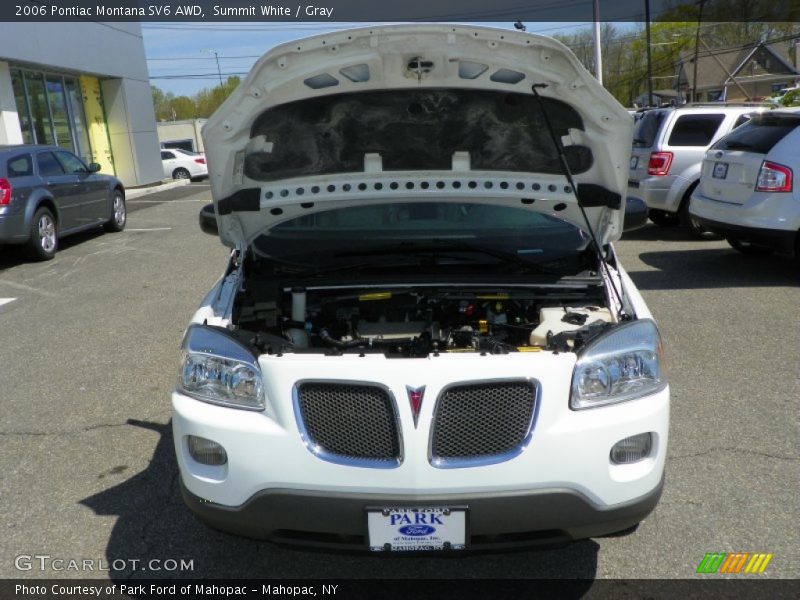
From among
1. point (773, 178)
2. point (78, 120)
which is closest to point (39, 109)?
point (78, 120)

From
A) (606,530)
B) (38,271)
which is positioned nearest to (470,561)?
(606,530)

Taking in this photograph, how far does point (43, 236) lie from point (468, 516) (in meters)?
9.49

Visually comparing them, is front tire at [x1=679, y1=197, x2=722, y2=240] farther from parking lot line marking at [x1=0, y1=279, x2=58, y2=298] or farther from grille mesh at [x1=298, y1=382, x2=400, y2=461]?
grille mesh at [x1=298, y1=382, x2=400, y2=461]

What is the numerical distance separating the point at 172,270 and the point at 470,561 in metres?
7.22

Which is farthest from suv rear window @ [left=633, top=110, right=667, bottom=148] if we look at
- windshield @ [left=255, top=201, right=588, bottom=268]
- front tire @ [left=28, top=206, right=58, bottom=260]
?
front tire @ [left=28, top=206, right=58, bottom=260]

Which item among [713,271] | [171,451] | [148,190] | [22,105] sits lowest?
[713,271]

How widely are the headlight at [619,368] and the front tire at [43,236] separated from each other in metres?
9.23

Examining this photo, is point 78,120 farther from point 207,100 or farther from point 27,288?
point 207,100

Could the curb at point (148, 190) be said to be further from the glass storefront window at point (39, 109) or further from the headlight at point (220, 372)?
the headlight at point (220, 372)

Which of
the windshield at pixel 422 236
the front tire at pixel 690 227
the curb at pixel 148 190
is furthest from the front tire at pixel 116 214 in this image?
the windshield at pixel 422 236

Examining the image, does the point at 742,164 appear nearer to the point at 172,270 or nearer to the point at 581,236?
the point at 581,236

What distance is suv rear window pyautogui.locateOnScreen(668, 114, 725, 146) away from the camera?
34.9 feet

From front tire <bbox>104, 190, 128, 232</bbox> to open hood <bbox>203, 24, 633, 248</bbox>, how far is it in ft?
33.3

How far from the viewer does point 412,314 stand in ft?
11.6
